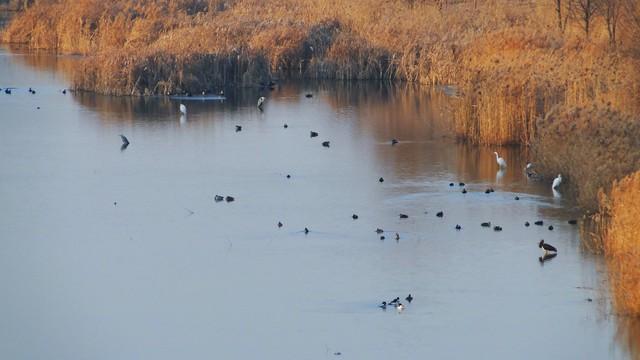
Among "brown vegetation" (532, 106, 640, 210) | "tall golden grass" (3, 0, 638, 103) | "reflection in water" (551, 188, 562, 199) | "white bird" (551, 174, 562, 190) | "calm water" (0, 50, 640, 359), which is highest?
"tall golden grass" (3, 0, 638, 103)

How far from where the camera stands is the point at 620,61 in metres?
18.5

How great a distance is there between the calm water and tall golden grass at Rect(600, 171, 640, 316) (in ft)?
0.63

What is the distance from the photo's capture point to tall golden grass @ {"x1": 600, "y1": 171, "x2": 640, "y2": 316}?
32.8 feet

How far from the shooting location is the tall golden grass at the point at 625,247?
9.98m

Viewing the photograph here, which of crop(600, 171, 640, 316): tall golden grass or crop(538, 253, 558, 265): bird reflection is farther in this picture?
crop(538, 253, 558, 265): bird reflection

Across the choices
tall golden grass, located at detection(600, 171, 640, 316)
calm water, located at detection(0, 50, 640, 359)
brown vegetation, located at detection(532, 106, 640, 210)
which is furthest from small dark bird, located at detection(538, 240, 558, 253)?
brown vegetation, located at detection(532, 106, 640, 210)

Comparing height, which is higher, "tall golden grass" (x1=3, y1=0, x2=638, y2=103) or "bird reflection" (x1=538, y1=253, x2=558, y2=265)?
"tall golden grass" (x1=3, y1=0, x2=638, y2=103)

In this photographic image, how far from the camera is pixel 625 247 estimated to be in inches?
423

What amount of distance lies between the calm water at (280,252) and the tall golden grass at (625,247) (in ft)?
0.63

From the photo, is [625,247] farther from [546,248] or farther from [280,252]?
[280,252]

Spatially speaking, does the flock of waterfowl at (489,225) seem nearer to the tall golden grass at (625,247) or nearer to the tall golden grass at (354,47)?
the tall golden grass at (625,247)

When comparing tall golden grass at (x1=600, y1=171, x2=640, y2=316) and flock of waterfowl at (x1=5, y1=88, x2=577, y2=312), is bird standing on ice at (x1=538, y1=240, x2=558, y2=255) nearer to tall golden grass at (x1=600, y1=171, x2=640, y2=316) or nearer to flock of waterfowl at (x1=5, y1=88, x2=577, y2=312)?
flock of waterfowl at (x1=5, y1=88, x2=577, y2=312)

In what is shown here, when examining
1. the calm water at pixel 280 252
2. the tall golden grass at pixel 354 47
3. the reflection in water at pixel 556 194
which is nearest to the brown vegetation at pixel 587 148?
the reflection in water at pixel 556 194

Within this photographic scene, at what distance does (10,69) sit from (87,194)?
1423 centimetres
